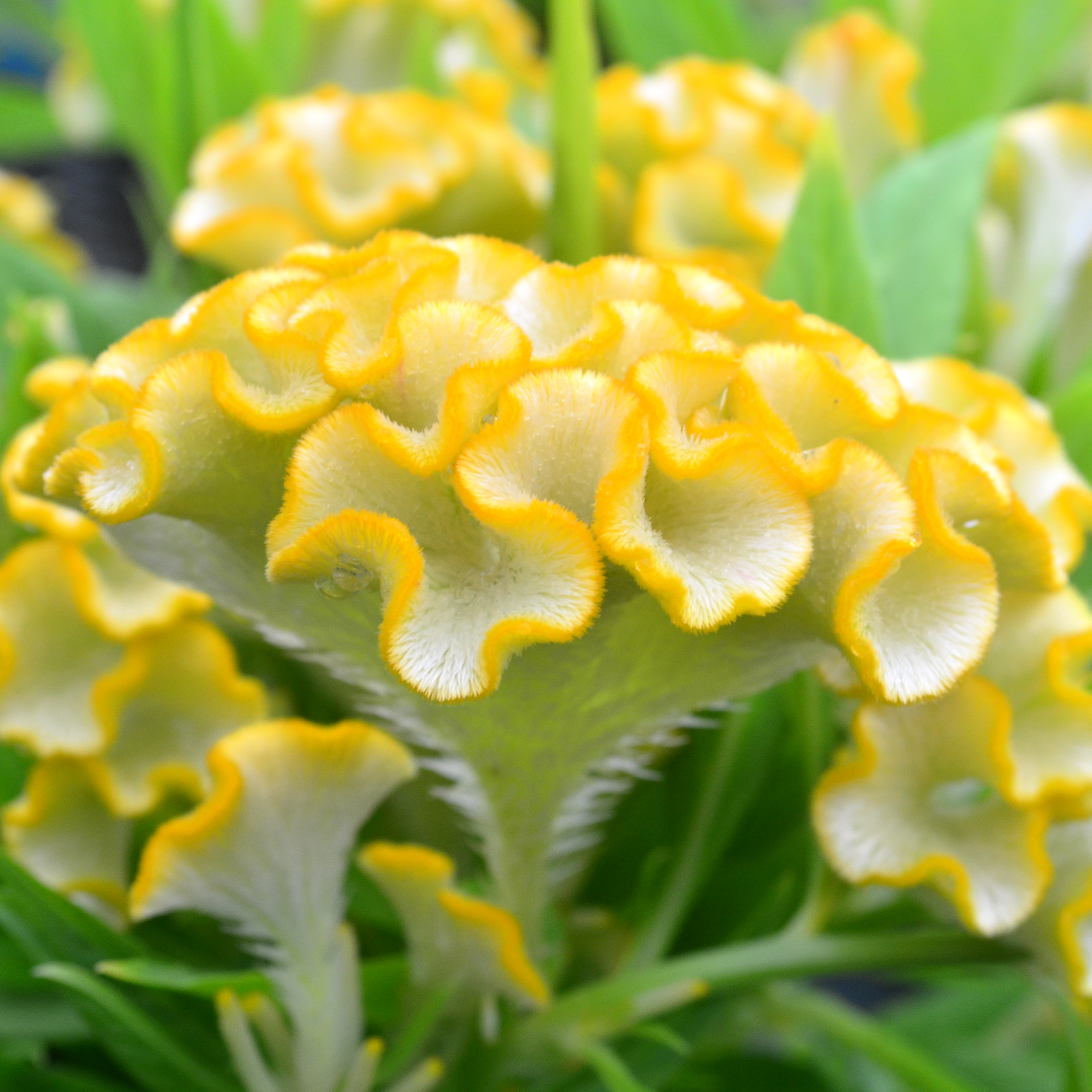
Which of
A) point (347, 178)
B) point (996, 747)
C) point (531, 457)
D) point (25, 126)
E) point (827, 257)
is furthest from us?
point (25, 126)

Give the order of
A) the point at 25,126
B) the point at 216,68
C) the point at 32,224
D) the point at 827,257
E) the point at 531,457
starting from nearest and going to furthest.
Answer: the point at 531,457 → the point at 827,257 → the point at 216,68 → the point at 32,224 → the point at 25,126

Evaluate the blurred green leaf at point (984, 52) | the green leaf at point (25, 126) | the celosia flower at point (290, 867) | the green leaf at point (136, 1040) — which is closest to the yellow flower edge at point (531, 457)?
the celosia flower at point (290, 867)

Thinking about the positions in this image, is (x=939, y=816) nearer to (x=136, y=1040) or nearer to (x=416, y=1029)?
(x=416, y=1029)

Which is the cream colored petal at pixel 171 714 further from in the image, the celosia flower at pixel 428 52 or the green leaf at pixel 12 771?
the celosia flower at pixel 428 52

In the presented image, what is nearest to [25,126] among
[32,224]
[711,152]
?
[32,224]

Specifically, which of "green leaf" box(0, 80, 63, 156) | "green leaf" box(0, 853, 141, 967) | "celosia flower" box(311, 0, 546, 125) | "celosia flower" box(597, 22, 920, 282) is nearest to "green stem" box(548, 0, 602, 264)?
"celosia flower" box(597, 22, 920, 282)

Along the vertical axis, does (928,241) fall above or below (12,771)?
above

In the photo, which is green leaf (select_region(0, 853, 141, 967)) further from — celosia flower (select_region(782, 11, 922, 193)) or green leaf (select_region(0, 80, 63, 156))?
green leaf (select_region(0, 80, 63, 156))

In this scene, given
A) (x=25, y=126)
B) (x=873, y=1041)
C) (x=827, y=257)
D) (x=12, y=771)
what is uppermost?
(x=827, y=257)
